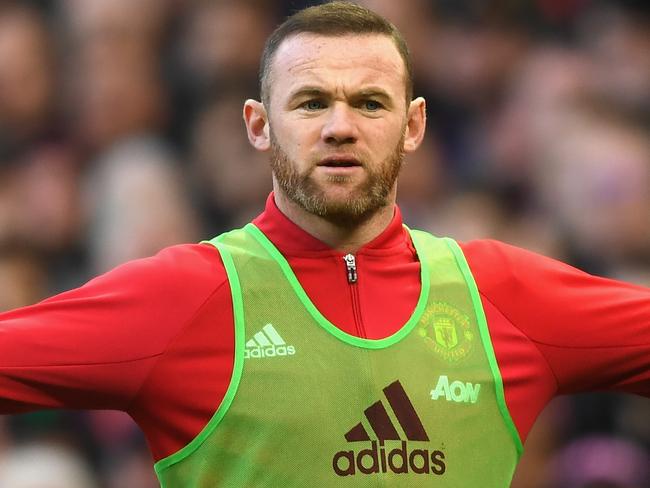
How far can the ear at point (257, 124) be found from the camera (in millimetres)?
4266

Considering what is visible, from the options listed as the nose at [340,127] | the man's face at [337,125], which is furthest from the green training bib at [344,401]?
the nose at [340,127]

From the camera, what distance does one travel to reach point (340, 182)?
401cm

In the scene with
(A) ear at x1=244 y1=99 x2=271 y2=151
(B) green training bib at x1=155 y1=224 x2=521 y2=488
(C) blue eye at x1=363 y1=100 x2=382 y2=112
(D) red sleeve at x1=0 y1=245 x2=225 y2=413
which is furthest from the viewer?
(A) ear at x1=244 y1=99 x2=271 y2=151

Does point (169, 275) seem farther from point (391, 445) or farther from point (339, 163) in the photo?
point (391, 445)

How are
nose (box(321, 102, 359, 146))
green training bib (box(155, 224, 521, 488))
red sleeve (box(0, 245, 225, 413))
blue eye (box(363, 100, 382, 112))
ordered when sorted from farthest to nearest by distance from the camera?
blue eye (box(363, 100, 382, 112)), nose (box(321, 102, 359, 146)), green training bib (box(155, 224, 521, 488)), red sleeve (box(0, 245, 225, 413))

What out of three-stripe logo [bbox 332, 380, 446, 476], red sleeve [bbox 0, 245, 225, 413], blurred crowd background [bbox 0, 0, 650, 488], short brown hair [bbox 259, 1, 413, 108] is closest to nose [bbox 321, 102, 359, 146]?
short brown hair [bbox 259, 1, 413, 108]

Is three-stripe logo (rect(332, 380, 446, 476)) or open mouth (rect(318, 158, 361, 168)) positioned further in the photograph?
open mouth (rect(318, 158, 361, 168))

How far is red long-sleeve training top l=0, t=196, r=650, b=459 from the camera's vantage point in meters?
3.72

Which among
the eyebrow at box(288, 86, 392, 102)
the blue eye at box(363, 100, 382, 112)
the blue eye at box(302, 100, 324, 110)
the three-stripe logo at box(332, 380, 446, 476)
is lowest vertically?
the three-stripe logo at box(332, 380, 446, 476)

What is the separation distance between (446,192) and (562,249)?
0.71 meters

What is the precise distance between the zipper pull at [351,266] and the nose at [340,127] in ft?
1.08

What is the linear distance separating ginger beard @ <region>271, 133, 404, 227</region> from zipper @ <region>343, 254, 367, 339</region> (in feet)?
0.33

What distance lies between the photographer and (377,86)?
13.3 ft

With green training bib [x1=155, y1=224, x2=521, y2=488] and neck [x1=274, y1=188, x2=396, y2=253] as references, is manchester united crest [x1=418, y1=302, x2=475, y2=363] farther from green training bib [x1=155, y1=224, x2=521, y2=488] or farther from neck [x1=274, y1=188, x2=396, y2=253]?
neck [x1=274, y1=188, x2=396, y2=253]
